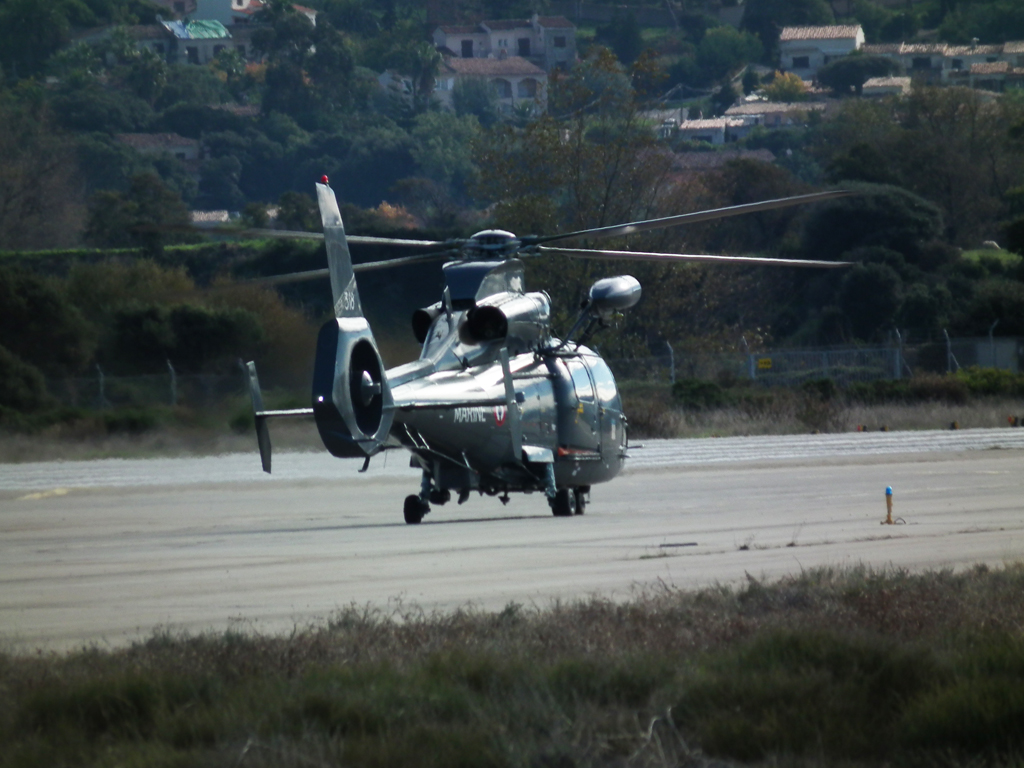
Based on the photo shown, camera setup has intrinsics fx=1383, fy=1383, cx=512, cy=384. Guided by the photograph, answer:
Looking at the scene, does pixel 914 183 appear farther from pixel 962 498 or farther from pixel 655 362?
pixel 962 498

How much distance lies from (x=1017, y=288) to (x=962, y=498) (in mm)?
36290

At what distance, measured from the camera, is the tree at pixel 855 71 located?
601 feet

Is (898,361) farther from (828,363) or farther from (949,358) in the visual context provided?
(949,358)

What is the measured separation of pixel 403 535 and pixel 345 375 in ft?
10.1

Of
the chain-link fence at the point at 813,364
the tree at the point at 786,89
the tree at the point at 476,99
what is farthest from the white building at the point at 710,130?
the chain-link fence at the point at 813,364

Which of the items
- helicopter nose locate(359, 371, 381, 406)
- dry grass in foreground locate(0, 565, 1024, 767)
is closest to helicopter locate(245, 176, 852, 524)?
helicopter nose locate(359, 371, 381, 406)

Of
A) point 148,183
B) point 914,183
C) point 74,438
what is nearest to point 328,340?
point 74,438

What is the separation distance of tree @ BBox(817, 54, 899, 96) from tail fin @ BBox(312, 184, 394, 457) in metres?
180

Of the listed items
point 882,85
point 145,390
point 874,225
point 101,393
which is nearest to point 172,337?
point 101,393

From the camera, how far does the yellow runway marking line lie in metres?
23.3

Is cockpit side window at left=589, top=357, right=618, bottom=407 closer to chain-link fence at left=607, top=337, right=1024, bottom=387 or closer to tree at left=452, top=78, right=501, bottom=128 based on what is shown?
chain-link fence at left=607, top=337, right=1024, bottom=387

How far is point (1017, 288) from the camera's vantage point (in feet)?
175

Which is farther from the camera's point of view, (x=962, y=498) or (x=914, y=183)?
(x=914, y=183)

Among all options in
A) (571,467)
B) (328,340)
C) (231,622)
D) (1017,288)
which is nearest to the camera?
(231,622)
